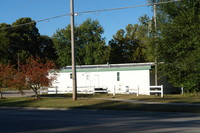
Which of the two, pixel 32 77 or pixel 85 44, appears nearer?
pixel 32 77

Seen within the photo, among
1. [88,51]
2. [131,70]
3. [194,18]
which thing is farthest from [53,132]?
[88,51]

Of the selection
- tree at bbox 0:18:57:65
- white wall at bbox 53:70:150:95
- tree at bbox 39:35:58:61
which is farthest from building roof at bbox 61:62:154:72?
tree at bbox 39:35:58:61

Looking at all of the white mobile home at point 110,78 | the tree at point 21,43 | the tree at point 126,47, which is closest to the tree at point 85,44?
the tree at point 126,47

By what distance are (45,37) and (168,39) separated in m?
49.7

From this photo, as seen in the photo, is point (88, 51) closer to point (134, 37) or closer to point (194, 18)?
point (134, 37)

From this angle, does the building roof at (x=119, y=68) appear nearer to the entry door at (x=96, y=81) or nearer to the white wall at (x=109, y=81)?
the white wall at (x=109, y=81)

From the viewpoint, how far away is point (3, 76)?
103 ft

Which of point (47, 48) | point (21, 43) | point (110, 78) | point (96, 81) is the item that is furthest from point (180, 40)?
point (47, 48)

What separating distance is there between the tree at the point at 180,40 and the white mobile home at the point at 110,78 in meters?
3.95

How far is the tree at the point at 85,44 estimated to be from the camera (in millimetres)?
63812

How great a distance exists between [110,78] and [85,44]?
97.9 feet

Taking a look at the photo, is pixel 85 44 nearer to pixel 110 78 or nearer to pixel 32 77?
pixel 110 78

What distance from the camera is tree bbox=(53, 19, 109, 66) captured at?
63.8 m

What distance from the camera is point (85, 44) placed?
6525 cm
